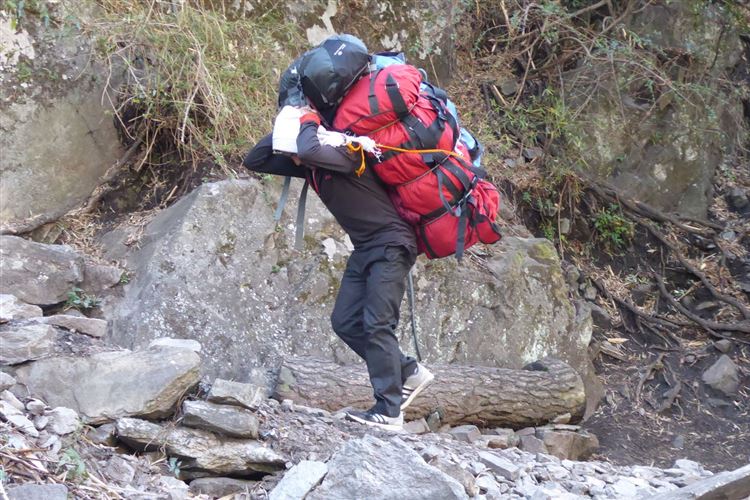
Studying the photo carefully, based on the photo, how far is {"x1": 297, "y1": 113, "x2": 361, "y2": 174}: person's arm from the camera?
381 centimetres

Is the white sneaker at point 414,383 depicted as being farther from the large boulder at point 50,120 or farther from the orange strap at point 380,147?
the large boulder at point 50,120

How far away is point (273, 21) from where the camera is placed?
742cm

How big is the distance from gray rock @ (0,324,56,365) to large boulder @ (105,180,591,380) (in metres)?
1.23

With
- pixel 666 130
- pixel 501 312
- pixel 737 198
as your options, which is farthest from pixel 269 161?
pixel 737 198

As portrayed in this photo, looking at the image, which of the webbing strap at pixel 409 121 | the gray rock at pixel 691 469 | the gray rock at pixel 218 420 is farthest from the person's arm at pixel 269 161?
the gray rock at pixel 691 469

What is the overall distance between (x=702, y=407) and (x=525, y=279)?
1.86 m

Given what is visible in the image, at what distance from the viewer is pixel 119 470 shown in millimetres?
3518

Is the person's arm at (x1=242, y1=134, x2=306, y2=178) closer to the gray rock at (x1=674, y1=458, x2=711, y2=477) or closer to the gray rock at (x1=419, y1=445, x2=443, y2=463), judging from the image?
the gray rock at (x1=419, y1=445, x2=443, y2=463)

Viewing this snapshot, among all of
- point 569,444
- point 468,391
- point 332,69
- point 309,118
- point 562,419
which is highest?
point 332,69

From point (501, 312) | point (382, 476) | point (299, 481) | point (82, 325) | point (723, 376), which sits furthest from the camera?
point (723, 376)

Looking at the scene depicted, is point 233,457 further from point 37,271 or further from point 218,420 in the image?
point 37,271

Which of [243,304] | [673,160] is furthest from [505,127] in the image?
[243,304]

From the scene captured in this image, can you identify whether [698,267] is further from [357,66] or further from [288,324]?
[357,66]

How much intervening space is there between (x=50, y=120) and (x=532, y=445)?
13.2ft
